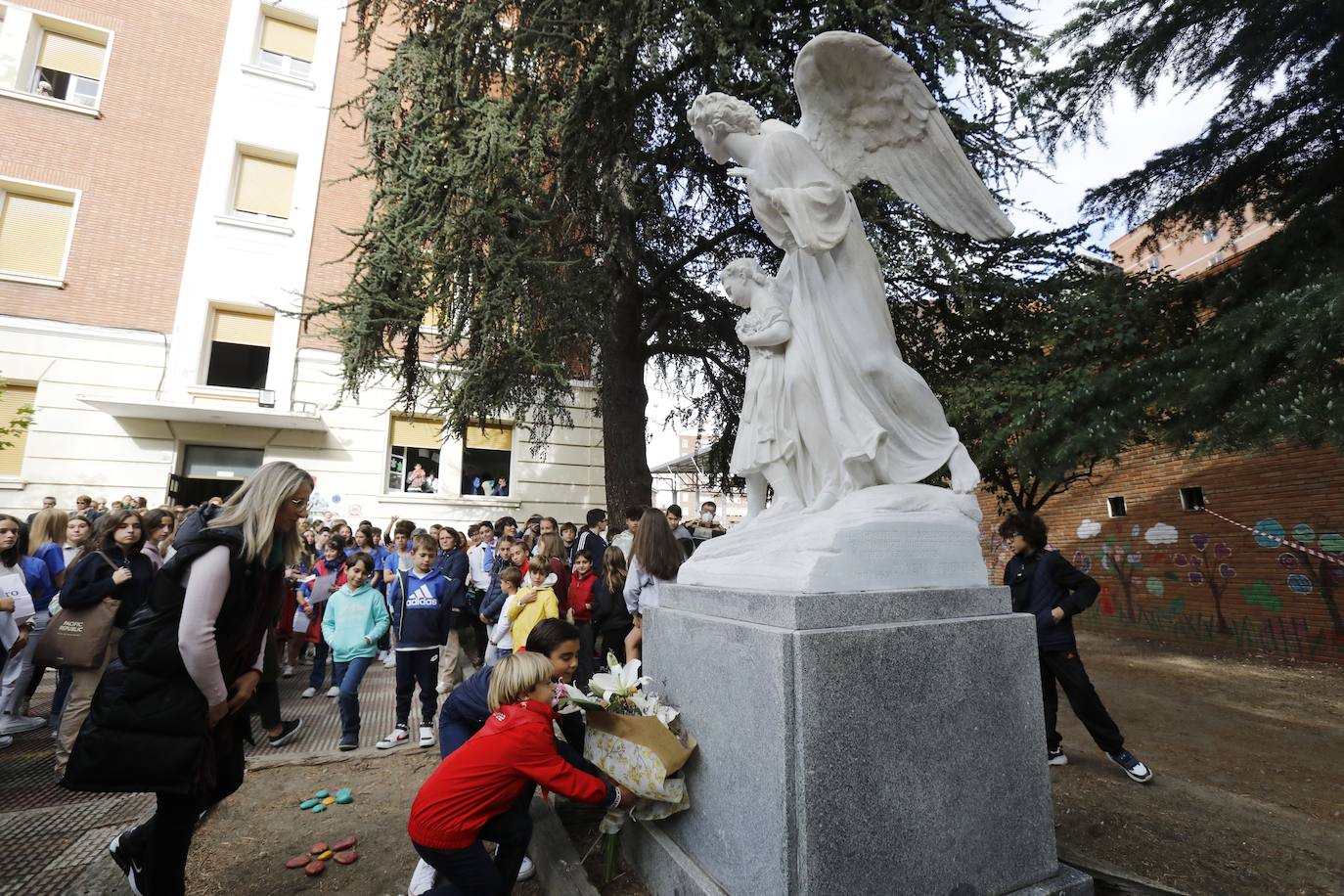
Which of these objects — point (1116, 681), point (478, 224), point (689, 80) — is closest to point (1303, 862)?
point (1116, 681)

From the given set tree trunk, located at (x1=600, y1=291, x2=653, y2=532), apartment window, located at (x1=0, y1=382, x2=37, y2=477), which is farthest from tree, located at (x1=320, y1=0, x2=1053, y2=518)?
apartment window, located at (x1=0, y1=382, x2=37, y2=477)

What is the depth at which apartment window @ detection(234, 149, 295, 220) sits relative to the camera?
515 inches

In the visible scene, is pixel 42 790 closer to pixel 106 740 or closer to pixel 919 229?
pixel 106 740

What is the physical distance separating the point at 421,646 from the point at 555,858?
9.22 feet

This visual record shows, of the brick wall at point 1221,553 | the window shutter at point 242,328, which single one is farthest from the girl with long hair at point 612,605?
the window shutter at point 242,328

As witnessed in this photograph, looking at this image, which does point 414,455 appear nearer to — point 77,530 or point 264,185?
point 264,185

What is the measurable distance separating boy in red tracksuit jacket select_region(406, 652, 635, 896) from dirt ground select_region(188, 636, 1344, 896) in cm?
52

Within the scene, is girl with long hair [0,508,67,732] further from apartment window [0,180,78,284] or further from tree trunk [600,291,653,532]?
apartment window [0,180,78,284]

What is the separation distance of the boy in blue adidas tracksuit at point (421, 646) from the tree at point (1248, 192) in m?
6.16

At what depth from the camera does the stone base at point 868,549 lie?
7.93 feet

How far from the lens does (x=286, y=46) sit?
13.9m

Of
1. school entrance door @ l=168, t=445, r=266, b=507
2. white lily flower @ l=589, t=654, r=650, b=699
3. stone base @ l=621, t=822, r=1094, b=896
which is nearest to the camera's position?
stone base @ l=621, t=822, r=1094, b=896

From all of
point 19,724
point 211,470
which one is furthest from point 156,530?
point 211,470

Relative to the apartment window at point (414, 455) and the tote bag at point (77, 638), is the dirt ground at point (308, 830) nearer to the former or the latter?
the tote bag at point (77, 638)
